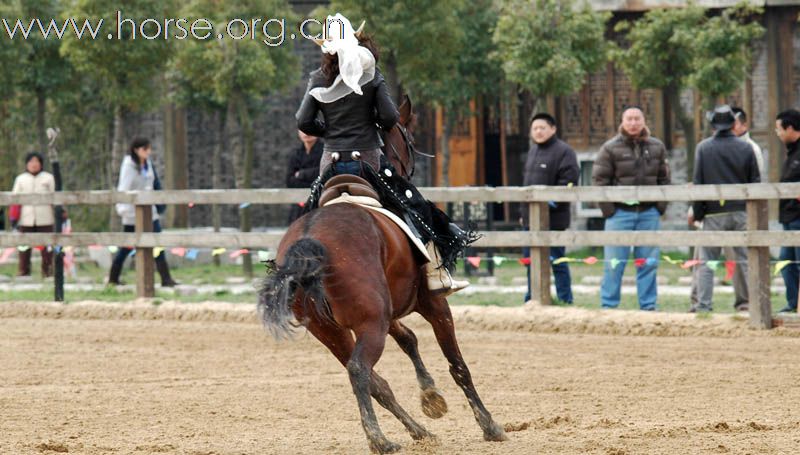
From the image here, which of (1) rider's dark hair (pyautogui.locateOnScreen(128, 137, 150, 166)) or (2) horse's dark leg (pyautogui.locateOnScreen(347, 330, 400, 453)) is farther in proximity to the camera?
(1) rider's dark hair (pyautogui.locateOnScreen(128, 137, 150, 166))

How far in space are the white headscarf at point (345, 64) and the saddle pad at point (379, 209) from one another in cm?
62

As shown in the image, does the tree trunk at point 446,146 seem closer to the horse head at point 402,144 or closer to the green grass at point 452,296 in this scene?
the green grass at point 452,296

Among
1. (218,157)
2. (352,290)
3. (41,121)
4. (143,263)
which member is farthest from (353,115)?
(218,157)

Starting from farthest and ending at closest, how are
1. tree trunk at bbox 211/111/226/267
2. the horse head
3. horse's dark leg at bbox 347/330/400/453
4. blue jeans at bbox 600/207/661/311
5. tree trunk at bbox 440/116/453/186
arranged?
tree trunk at bbox 211/111/226/267, tree trunk at bbox 440/116/453/186, blue jeans at bbox 600/207/661/311, the horse head, horse's dark leg at bbox 347/330/400/453

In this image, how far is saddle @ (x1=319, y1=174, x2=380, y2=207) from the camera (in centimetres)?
806

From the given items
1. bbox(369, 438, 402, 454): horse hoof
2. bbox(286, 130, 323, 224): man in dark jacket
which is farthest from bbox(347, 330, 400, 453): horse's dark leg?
bbox(286, 130, 323, 224): man in dark jacket

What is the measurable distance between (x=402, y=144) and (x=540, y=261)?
564 cm

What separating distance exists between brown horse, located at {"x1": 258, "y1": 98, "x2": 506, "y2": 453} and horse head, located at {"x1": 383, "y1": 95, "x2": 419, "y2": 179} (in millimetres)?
725

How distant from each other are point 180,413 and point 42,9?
14983 mm

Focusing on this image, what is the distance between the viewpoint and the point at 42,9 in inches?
901

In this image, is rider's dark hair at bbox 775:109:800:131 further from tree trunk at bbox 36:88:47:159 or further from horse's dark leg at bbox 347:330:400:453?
tree trunk at bbox 36:88:47:159

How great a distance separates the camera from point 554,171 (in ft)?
49.2

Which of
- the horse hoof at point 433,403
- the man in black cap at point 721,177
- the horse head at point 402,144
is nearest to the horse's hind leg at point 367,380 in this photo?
the horse hoof at point 433,403

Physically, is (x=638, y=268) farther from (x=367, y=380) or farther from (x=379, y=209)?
(x=367, y=380)
